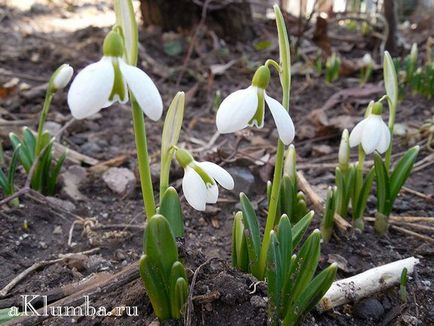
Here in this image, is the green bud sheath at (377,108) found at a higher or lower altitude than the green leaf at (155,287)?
higher

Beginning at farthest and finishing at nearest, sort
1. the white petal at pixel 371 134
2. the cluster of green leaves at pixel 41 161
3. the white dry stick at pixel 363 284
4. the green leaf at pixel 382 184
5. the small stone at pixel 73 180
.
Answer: the small stone at pixel 73 180
the cluster of green leaves at pixel 41 161
the green leaf at pixel 382 184
the white petal at pixel 371 134
the white dry stick at pixel 363 284

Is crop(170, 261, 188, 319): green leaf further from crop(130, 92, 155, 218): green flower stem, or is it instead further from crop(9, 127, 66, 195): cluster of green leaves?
crop(9, 127, 66, 195): cluster of green leaves

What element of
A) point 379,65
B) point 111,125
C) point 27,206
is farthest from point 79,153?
point 379,65

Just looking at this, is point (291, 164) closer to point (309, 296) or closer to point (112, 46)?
point (309, 296)

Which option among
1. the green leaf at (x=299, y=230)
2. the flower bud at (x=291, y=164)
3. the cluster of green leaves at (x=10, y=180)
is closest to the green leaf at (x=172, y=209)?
the green leaf at (x=299, y=230)

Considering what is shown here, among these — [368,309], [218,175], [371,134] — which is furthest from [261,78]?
[368,309]

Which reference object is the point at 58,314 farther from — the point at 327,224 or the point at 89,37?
the point at 89,37

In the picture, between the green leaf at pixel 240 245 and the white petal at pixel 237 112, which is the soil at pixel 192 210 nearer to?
the green leaf at pixel 240 245
